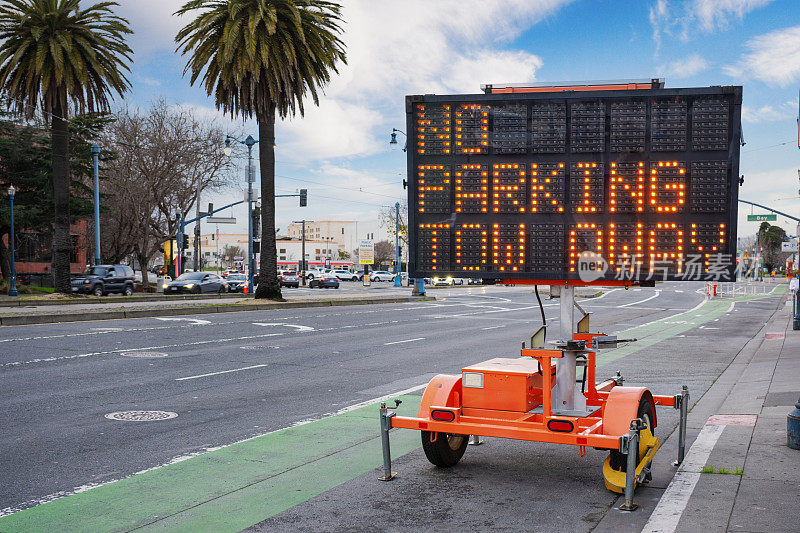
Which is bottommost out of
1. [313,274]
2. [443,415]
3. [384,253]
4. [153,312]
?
[153,312]

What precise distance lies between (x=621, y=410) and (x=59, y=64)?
106ft

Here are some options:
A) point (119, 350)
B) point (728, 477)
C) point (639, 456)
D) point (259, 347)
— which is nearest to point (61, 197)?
point (119, 350)

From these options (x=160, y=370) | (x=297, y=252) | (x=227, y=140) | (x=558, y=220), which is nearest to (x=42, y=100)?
(x=227, y=140)

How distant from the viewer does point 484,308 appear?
112ft

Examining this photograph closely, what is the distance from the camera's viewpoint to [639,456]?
5637mm

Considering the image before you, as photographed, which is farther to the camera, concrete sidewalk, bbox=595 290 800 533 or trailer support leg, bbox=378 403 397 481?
trailer support leg, bbox=378 403 397 481

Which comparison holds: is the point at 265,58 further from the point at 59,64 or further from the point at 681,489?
the point at 681,489

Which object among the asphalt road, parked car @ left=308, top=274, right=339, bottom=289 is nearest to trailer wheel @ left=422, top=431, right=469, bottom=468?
the asphalt road

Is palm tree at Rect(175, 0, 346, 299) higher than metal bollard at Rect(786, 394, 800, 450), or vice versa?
palm tree at Rect(175, 0, 346, 299)

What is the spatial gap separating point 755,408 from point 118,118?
160 ft

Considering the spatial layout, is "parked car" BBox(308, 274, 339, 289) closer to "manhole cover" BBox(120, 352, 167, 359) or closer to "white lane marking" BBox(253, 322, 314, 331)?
"white lane marking" BBox(253, 322, 314, 331)

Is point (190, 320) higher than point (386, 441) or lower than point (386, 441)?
lower

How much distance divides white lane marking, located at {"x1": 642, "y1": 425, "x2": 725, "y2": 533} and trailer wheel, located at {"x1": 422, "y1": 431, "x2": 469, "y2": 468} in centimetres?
185

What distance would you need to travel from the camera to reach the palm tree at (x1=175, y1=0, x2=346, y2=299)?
3069 cm
